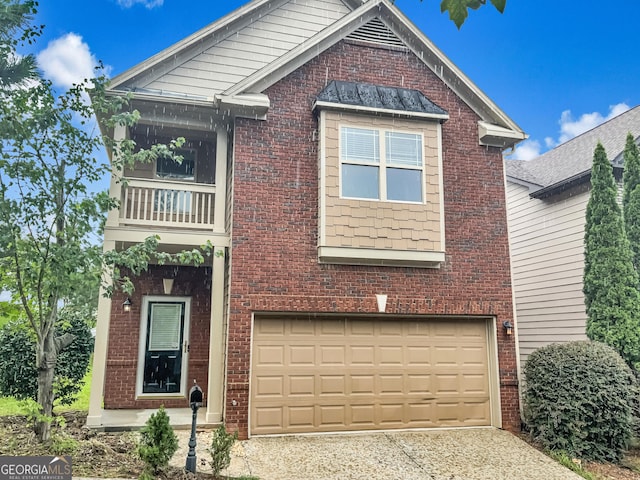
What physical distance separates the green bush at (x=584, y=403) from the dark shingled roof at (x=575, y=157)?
4972 mm

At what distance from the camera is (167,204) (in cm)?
916

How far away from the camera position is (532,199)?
13656mm

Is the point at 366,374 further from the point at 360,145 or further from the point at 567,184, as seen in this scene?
the point at 567,184

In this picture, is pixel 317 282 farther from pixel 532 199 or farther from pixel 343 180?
pixel 532 199

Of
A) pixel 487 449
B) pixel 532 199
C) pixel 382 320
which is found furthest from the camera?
pixel 532 199

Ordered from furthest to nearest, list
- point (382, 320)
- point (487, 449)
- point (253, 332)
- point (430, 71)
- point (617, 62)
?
point (617, 62) < point (430, 71) < point (382, 320) < point (253, 332) < point (487, 449)

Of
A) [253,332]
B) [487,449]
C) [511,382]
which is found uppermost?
[253,332]

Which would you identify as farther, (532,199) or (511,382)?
(532,199)

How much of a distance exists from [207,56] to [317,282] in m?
5.35

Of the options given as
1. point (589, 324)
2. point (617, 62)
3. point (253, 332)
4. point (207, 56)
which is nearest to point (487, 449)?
point (589, 324)

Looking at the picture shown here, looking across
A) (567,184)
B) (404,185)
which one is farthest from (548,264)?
(404,185)

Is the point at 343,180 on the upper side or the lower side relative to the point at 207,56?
lower

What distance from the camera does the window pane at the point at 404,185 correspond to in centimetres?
925

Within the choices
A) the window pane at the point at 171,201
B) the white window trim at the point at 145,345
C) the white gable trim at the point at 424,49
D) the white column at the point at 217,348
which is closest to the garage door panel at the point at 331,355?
the white column at the point at 217,348
